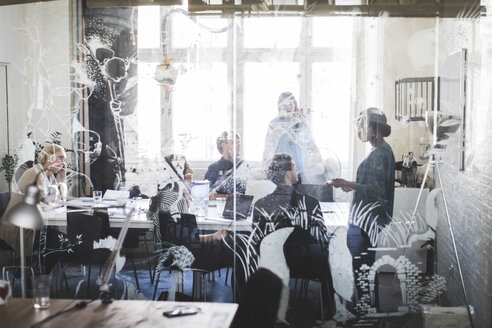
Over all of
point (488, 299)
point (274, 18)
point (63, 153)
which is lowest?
point (488, 299)

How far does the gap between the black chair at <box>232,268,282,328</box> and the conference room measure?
1.35 m

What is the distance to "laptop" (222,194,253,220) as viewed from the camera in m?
4.32

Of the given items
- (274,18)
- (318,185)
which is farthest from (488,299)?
(274,18)

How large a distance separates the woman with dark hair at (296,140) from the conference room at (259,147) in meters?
0.01

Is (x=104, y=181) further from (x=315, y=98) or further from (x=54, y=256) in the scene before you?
(x=315, y=98)

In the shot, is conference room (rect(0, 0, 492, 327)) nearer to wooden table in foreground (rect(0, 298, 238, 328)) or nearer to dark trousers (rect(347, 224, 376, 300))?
dark trousers (rect(347, 224, 376, 300))

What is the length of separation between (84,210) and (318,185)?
192 centimetres

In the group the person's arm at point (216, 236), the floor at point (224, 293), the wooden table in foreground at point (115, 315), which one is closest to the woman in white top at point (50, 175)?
the floor at point (224, 293)

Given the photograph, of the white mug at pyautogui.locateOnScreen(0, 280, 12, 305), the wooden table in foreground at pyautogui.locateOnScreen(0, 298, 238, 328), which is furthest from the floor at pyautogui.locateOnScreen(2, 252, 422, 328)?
the white mug at pyautogui.locateOnScreen(0, 280, 12, 305)

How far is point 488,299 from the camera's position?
384 cm

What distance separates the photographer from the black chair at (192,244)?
4.36 metres

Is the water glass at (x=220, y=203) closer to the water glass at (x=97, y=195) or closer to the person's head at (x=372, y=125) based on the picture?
the water glass at (x=97, y=195)

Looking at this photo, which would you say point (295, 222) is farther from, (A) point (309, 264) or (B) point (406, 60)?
(B) point (406, 60)

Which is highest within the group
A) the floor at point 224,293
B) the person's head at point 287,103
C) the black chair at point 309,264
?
the person's head at point 287,103
